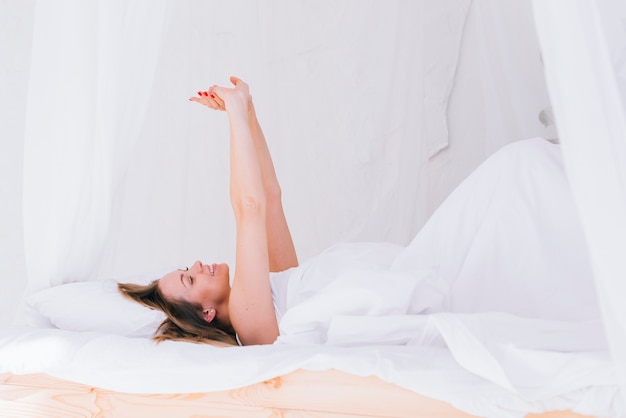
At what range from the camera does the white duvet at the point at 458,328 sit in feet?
4.07

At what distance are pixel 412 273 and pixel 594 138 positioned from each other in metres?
0.62

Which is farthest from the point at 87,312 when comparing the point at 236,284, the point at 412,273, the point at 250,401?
the point at 412,273

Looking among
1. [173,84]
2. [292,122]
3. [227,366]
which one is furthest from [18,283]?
[227,366]

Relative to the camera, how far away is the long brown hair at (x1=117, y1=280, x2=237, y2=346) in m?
1.92

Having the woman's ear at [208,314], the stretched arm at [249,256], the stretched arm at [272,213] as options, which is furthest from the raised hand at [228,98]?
the woman's ear at [208,314]

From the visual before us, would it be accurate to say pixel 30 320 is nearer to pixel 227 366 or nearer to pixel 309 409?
pixel 227 366

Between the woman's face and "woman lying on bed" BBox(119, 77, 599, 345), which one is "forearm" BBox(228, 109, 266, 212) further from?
the woman's face

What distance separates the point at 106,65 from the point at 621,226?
1.25 metres

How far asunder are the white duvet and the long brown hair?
0.22m

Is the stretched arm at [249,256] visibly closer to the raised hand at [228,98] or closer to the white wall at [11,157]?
the raised hand at [228,98]

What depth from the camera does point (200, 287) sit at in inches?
80.9

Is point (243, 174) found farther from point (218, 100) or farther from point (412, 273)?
point (412, 273)

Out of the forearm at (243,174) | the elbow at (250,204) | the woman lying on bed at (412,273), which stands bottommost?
the woman lying on bed at (412,273)

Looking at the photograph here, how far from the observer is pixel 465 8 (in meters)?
3.08
